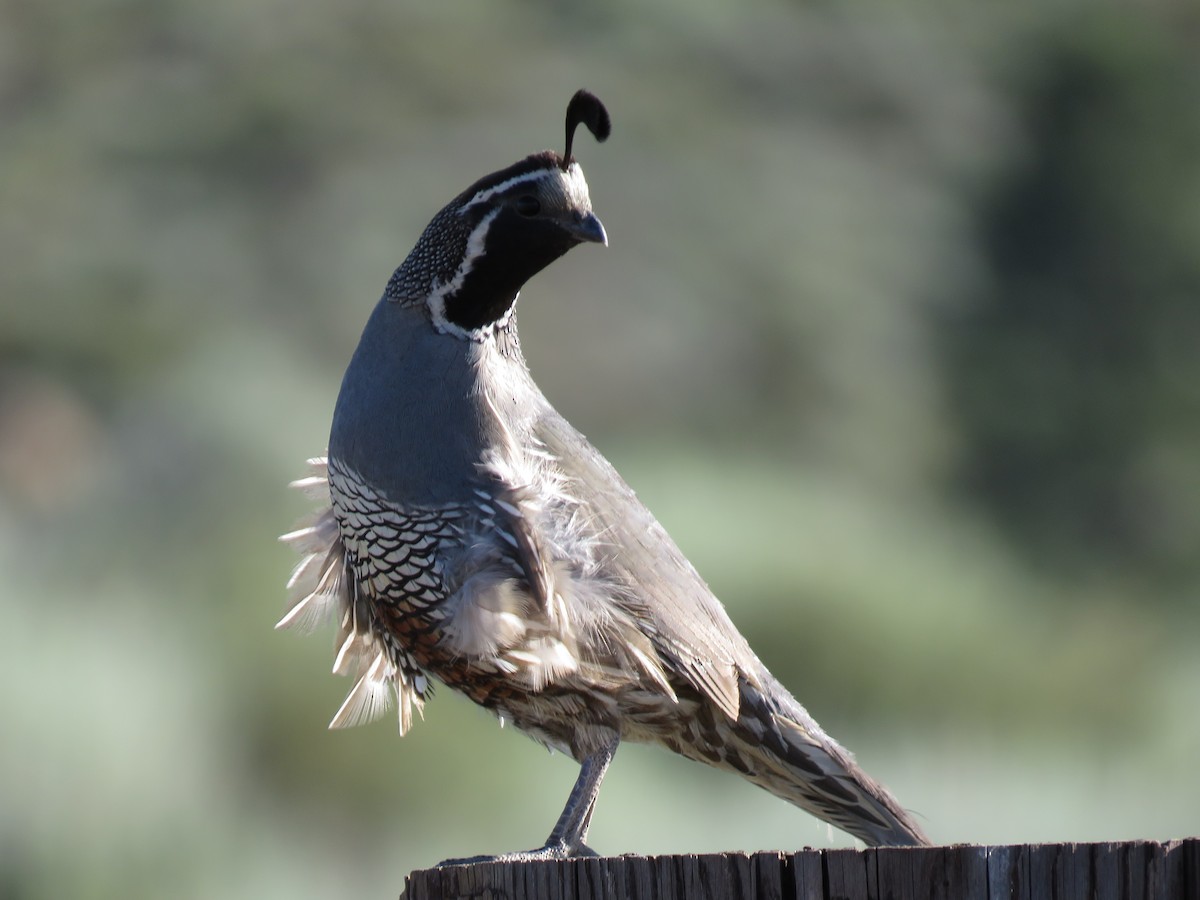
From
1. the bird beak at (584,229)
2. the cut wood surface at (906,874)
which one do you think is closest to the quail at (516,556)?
the bird beak at (584,229)

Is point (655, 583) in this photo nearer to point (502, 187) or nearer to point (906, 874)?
point (502, 187)

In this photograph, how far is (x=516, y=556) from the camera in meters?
3.97

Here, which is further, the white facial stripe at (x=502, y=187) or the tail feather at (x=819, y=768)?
the tail feather at (x=819, y=768)

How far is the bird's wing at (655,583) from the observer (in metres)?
4.21

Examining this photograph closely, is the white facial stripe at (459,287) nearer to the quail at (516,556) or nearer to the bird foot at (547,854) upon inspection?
the quail at (516,556)

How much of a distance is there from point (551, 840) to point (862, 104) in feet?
58.7

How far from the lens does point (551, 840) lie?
399cm

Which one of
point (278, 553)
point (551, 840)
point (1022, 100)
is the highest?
point (1022, 100)

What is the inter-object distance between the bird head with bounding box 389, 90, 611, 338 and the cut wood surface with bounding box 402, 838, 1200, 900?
5.53 feet

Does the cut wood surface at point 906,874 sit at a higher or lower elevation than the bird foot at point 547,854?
lower

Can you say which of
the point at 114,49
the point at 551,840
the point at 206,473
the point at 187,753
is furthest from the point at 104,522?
the point at 114,49

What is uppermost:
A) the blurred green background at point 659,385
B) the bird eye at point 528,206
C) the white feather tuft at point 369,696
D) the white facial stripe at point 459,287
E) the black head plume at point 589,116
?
the blurred green background at point 659,385

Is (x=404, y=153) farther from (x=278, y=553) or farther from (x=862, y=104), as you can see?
(x=278, y=553)

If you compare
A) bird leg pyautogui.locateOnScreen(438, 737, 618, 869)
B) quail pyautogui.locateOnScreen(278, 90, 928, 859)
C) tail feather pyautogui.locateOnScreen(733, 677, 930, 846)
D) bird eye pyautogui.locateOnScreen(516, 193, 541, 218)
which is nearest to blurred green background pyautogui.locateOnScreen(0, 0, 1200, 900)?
tail feather pyautogui.locateOnScreen(733, 677, 930, 846)
